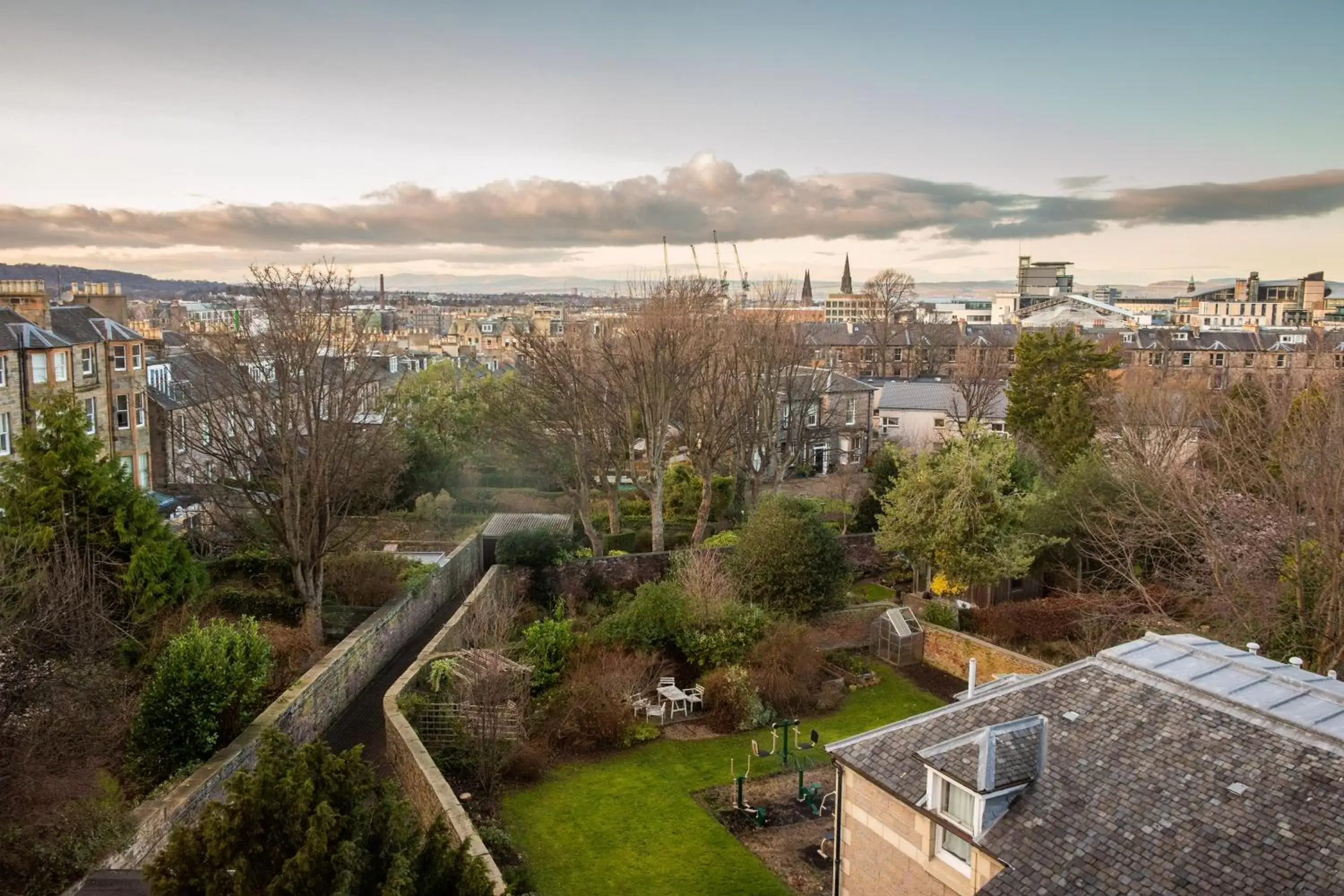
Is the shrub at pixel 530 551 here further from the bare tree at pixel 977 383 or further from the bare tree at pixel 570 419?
the bare tree at pixel 977 383

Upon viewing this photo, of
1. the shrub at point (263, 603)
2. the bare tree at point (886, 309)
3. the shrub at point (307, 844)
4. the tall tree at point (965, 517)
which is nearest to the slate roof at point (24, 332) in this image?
the shrub at point (263, 603)

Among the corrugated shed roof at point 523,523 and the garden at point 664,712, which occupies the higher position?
the corrugated shed roof at point 523,523

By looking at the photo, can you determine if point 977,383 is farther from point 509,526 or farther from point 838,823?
point 838,823

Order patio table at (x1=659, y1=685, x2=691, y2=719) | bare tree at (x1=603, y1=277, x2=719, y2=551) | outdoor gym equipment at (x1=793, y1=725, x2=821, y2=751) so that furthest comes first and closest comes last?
bare tree at (x1=603, y1=277, x2=719, y2=551) < patio table at (x1=659, y1=685, x2=691, y2=719) < outdoor gym equipment at (x1=793, y1=725, x2=821, y2=751)

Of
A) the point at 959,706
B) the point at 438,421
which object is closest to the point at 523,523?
the point at 438,421

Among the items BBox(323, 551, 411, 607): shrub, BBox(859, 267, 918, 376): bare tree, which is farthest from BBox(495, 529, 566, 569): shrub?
BBox(859, 267, 918, 376): bare tree

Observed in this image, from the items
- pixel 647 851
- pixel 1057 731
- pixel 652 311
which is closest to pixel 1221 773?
pixel 1057 731

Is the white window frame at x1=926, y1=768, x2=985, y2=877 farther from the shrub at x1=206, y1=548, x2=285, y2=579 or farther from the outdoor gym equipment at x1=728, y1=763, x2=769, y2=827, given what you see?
the shrub at x1=206, y1=548, x2=285, y2=579
